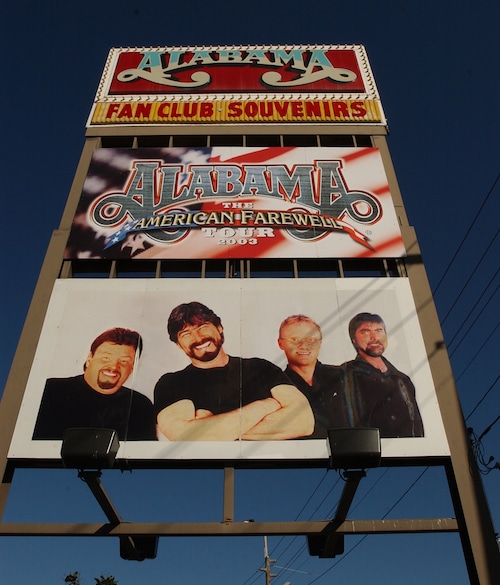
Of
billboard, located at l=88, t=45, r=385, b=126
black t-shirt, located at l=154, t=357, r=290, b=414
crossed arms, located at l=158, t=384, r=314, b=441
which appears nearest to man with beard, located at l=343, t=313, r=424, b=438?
crossed arms, located at l=158, t=384, r=314, b=441

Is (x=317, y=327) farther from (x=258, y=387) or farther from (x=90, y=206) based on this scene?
(x=90, y=206)

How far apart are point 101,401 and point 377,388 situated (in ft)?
13.3

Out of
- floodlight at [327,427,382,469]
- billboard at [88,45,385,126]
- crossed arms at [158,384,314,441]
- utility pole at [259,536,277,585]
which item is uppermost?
billboard at [88,45,385,126]

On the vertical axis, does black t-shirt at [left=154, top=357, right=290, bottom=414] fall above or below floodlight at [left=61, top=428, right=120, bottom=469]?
above

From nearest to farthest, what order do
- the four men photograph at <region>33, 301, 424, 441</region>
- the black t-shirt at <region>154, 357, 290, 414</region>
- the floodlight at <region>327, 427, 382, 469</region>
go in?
the floodlight at <region>327, 427, 382, 469</region> < the four men photograph at <region>33, 301, 424, 441</region> < the black t-shirt at <region>154, 357, 290, 414</region>

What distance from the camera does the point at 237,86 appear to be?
13.7m

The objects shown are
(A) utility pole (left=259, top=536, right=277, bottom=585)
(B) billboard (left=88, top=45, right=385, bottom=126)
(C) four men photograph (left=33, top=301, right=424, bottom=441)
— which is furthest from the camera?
(A) utility pole (left=259, top=536, right=277, bottom=585)

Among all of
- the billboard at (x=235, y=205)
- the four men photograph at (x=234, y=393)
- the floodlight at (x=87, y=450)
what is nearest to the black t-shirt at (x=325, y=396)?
the four men photograph at (x=234, y=393)

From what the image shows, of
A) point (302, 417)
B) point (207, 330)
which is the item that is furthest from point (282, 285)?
point (302, 417)

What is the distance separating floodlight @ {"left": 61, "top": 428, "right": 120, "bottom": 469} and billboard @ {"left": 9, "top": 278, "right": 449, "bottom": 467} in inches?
52.2

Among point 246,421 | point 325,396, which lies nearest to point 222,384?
point 246,421

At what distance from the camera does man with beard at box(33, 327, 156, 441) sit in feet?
24.4

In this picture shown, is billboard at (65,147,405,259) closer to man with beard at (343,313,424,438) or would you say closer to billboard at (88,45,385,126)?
billboard at (88,45,385,126)

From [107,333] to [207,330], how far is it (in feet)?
5.24
